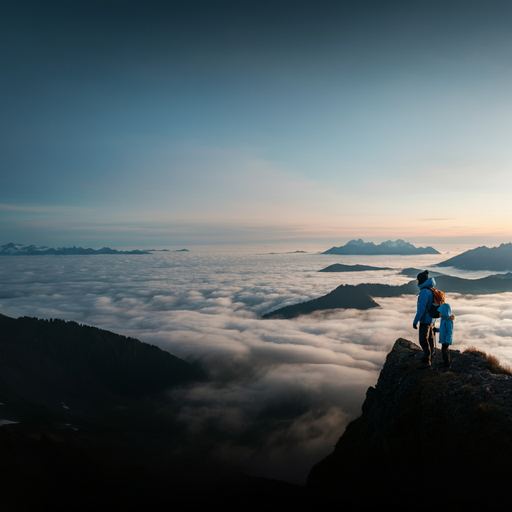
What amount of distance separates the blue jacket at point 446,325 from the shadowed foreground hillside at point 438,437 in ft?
6.72

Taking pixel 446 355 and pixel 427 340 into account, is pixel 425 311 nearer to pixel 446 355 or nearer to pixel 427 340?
pixel 427 340

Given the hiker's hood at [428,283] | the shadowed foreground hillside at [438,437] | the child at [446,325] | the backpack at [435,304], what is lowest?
the shadowed foreground hillside at [438,437]

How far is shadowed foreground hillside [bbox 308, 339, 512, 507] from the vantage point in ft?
35.7

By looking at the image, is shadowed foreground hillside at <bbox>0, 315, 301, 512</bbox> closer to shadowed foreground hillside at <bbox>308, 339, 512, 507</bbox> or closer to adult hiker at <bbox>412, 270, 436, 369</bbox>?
shadowed foreground hillside at <bbox>308, 339, 512, 507</bbox>

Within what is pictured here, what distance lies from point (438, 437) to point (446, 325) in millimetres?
5080

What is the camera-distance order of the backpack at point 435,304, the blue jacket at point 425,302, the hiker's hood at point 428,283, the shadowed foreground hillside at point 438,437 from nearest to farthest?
the shadowed foreground hillside at point 438,437, the backpack at point 435,304, the blue jacket at point 425,302, the hiker's hood at point 428,283

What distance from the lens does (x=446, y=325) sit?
14.4 m

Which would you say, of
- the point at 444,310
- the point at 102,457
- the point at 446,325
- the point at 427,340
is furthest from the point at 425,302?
the point at 102,457

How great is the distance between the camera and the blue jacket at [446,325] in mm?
14039

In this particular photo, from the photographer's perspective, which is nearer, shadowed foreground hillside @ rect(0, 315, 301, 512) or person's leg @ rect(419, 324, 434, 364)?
person's leg @ rect(419, 324, 434, 364)

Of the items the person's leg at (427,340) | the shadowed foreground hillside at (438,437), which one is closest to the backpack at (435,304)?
the person's leg at (427,340)

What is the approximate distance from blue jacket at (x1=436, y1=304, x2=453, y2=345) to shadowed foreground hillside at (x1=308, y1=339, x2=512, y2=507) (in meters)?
2.05

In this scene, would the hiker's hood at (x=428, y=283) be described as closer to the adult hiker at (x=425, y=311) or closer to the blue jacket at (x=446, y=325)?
the adult hiker at (x=425, y=311)

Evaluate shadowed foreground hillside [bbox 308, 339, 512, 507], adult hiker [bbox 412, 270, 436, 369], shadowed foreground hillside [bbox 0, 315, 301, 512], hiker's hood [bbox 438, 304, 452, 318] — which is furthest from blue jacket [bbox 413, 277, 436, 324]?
shadowed foreground hillside [bbox 0, 315, 301, 512]
